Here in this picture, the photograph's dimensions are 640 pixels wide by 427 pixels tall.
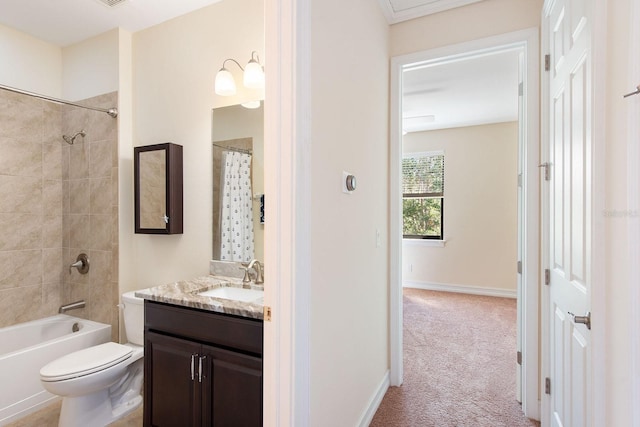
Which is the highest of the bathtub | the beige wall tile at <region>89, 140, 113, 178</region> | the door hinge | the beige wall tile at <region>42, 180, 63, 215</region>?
the beige wall tile at <region>89, 140, 113, 178</region>

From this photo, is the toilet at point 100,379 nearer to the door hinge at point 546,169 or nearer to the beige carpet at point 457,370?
the beige carpet at point 457,370

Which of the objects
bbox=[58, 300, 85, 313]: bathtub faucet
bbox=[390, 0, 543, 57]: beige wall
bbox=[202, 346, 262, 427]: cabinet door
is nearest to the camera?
bbox=[202, 346, 262, 427]: cabinet door

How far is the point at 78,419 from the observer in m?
1.83

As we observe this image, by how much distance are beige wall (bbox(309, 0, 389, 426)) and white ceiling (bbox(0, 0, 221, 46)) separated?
1.24 meters

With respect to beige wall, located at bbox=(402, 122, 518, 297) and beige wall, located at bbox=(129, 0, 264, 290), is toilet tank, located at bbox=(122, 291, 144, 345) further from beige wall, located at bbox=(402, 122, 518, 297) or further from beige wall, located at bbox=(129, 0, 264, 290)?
beige wall, located at bbox=(402, 122, 518, 297)

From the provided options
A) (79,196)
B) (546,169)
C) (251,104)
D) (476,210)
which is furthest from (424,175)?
(79,196)

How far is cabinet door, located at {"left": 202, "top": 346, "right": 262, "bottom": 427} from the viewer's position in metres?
1.37

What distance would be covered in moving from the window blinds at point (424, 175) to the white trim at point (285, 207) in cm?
456

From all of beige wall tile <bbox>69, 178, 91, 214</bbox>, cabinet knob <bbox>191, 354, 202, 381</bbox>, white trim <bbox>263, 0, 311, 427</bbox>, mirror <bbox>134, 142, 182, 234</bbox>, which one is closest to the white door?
white trim <bbox>263, 0, 311, 427</bbox>

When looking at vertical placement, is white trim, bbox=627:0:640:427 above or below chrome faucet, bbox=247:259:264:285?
above

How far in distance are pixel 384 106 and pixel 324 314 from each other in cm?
152

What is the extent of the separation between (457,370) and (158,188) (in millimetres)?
2718

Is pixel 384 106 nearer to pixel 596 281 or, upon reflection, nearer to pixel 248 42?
pixel 248 42

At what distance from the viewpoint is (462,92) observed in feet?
11.8
